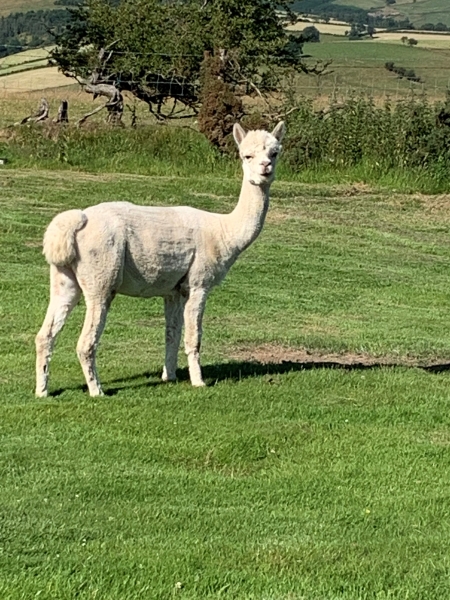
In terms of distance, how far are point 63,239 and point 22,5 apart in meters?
137

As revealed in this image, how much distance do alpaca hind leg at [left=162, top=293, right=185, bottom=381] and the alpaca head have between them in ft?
4.09

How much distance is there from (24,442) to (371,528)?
2.72 m

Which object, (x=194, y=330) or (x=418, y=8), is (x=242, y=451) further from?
(x=418, y=8)

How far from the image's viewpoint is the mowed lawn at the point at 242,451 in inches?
231

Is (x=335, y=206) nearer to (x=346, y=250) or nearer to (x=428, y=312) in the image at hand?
(x=346, y=250)

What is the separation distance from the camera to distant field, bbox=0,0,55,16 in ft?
442

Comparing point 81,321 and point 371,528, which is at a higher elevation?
point 371,528

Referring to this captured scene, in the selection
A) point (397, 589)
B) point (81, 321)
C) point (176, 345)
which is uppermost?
point (397, 589)

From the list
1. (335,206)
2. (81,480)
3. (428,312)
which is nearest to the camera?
(81,480)

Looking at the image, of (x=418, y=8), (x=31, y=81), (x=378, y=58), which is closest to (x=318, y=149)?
(x=31, y=81)

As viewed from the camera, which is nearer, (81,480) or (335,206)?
(81,480)

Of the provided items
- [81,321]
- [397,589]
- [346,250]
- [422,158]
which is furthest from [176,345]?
[422,158]

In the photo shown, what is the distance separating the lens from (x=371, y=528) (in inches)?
264

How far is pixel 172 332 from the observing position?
420 inches
